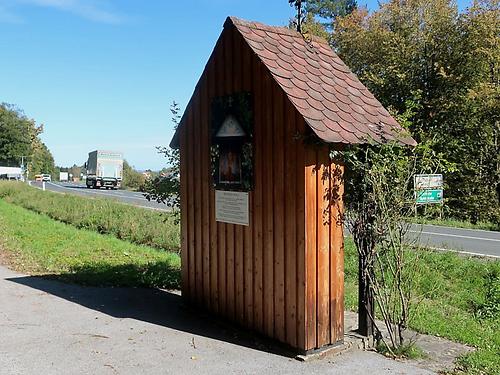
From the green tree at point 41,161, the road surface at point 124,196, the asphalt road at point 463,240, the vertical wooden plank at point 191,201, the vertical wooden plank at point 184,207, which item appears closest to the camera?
the vertical wooden plank at point 191,201

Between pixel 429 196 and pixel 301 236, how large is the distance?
4.61 feet

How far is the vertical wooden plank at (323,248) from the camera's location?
5141mm

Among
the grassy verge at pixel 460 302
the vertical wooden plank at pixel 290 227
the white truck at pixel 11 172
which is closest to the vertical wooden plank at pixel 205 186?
the vertical wooden plank at pixel 290 227

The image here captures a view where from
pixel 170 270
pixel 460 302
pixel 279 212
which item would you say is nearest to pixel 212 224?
pixel 279 212

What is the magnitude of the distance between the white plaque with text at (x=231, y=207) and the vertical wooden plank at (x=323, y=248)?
0.95 metres

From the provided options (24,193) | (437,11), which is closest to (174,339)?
(437,11)

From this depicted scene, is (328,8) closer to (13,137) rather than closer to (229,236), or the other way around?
(229,236)

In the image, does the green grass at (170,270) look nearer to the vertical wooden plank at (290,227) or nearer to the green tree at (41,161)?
the vertical wooden plank at (290,227)

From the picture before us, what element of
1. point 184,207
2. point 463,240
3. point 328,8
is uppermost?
point 328,8

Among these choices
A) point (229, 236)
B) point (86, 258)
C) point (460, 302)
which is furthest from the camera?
point (86, 258)

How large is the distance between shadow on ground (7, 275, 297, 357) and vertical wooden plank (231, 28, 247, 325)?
27 centimetres

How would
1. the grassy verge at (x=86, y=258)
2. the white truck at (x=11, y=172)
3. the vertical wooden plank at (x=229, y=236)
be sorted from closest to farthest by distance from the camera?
the vertical wooden plank at (x=229, y=236)
the grassy verge at (x=86, y=258)
the white truck at (x=11, y=172)

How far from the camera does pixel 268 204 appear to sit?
544 centimetres

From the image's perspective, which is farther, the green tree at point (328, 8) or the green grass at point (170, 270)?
the green tree at point (328, 8)
